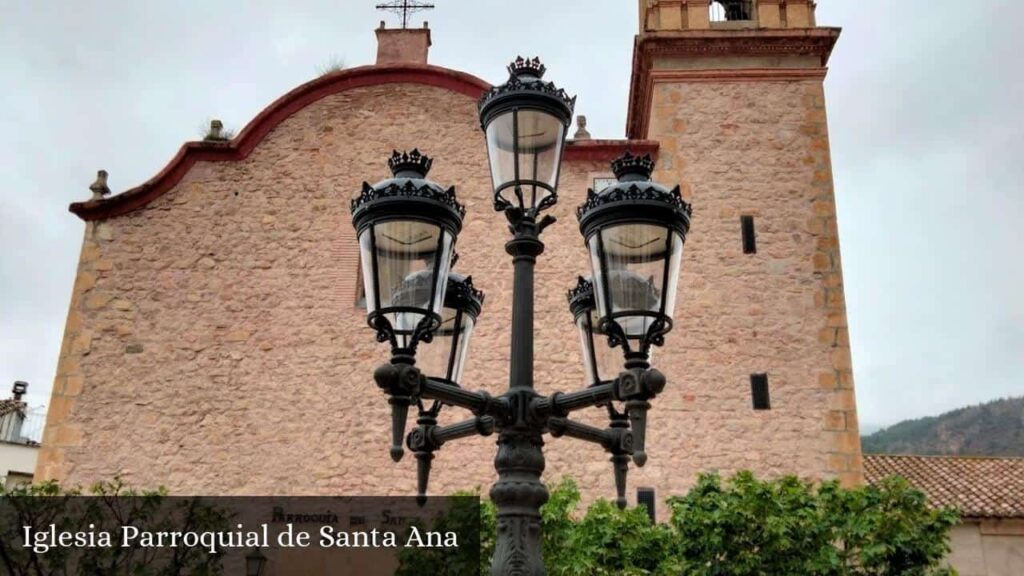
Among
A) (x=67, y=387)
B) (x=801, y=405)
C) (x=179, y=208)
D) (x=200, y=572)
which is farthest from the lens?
(x=179, y=208)

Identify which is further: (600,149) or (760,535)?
(600,149)

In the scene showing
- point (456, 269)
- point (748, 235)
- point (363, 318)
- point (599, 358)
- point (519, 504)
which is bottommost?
point (519, 504)

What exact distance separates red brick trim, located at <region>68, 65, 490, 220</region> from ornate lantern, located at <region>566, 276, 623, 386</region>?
6.84 meters

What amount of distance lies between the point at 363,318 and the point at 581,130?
363cm

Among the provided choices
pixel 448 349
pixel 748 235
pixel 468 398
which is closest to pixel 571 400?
pixel 468 398

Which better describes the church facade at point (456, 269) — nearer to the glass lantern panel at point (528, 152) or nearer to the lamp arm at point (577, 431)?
the lamp arm at point (577, 431)

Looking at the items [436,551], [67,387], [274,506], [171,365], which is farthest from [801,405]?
[67,387]

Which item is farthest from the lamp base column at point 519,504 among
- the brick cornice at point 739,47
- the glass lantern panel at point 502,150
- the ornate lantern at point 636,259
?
the brick cornice at point 739,47

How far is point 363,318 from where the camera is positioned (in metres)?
9.63

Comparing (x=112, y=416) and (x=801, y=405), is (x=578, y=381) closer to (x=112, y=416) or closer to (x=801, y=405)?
(x=801, y=405)

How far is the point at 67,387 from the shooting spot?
963cm

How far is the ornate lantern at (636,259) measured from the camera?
11.0 ft

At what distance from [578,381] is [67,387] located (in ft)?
18.6

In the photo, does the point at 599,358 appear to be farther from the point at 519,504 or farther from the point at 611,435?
the point at 519,504
